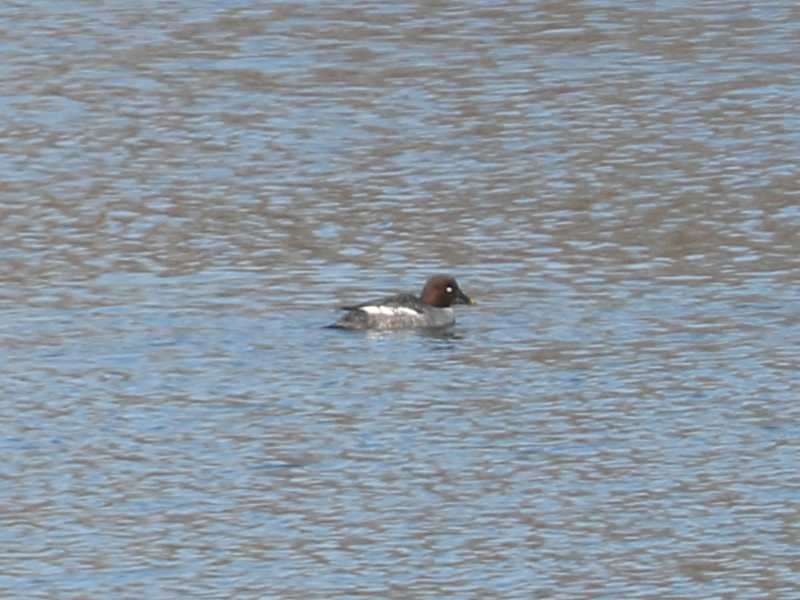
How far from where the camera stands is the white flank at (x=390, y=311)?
1850 centimetres

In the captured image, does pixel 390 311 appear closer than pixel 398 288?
Yes

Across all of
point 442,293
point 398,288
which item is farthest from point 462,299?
point 398,288

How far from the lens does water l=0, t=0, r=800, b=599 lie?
1384 centimetres

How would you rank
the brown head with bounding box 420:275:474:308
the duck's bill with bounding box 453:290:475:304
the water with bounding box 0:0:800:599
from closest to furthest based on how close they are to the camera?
the water with bounding box 0:0:800:599, the brown head with bounding box 420:275:474:308, the duck's bill with bounding box 453:290:475:304

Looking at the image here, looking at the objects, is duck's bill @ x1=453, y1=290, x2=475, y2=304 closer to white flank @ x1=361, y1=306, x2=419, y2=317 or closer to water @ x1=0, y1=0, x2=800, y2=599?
water @ x1=0, y1=0, x2=800, y2=599

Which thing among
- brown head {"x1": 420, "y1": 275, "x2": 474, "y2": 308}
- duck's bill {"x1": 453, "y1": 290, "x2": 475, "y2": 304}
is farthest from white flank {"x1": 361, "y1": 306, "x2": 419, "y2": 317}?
duck's bill {"x1": 453, "y1": 290, "x2": 475, "y2": 304}

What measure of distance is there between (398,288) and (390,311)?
47.9 inches

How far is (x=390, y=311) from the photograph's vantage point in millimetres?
18844

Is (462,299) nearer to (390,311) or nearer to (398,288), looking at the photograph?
(390,311)

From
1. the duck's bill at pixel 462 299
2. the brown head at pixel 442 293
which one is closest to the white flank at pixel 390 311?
the brown head at pixel 442 293

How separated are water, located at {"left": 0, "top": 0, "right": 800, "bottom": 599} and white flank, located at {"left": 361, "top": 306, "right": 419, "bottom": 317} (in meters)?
0.20

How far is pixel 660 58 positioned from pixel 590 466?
12.4 meters

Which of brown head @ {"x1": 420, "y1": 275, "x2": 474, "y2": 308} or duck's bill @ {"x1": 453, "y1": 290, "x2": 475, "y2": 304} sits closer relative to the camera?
brown head @ {"x1": 420, "y1": 275, "x2": 474, "y2": 308}

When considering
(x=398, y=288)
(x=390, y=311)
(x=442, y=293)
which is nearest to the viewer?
(x=390, y=311)
